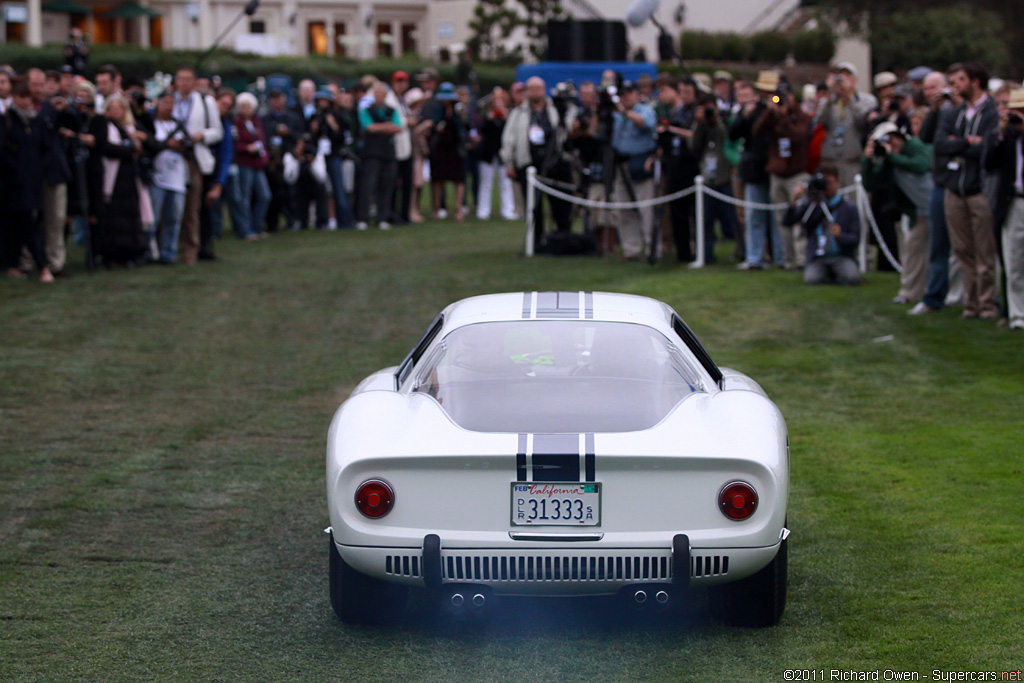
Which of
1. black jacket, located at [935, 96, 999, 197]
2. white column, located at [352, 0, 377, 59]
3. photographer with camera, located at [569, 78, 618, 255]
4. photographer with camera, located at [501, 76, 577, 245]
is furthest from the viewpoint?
white column, located at [352, 0, 377, 59]

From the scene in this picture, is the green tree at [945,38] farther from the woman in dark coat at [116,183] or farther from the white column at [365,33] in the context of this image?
the woman in dark coat at [116,183]

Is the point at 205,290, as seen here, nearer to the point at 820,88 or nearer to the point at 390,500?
the point at 820,88

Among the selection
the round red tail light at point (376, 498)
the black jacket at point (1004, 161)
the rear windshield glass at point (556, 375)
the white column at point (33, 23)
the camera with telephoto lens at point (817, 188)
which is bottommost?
the round red tail light at point (376, 498)

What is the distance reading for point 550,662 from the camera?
4574mm

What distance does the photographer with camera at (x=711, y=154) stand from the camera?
15461mm

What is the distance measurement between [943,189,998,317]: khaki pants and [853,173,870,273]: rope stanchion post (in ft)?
7.73

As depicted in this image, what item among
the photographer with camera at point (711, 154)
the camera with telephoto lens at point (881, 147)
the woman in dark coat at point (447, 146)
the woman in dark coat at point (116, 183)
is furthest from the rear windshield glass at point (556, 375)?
the woman in dark coat at point (447, 146)

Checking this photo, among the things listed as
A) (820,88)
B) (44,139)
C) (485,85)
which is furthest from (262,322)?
(485,85)

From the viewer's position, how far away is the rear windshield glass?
4.96 m

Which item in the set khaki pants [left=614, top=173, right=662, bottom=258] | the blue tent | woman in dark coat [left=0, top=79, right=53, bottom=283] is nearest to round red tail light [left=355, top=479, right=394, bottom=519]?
woman in dark coat [left=0, top=79, right=53, bottom=283]

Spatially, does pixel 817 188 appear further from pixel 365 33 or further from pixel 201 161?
pixel 365 33

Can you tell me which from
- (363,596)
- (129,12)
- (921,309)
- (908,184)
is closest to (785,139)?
(908,184)

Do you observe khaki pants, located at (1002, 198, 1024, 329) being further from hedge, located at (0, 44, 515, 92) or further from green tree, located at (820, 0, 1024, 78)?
green tree, located at (820, 0, 1024, 78)

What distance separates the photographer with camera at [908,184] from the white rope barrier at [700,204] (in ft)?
3.71
